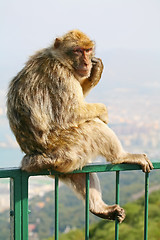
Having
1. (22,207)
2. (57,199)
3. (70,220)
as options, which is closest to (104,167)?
(57,199)

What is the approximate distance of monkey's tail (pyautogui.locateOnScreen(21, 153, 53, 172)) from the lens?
10.4ft

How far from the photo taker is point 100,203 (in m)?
3.75

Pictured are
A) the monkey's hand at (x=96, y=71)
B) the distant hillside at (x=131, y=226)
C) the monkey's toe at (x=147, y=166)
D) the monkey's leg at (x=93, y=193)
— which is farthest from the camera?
the distant hillside at (x=131, y=226)

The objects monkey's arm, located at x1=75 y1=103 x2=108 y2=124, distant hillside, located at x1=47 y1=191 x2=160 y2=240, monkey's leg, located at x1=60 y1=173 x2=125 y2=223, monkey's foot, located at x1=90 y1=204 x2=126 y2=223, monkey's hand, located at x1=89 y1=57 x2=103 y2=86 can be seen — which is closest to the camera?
monkey's foot, located at x1=90 y1=204 x2=126 y2=223

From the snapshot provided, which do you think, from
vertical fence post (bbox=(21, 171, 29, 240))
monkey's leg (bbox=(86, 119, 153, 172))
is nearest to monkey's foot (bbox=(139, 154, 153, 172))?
monkey's leg (bbox=(86, 119, 153, 172))

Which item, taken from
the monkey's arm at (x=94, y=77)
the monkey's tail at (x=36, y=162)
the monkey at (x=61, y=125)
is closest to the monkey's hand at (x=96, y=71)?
the monkey's arm at (x=94, y=77)

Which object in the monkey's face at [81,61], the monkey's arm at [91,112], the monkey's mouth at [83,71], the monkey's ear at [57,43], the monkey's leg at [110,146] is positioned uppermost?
the monkey's ear at [57,43]

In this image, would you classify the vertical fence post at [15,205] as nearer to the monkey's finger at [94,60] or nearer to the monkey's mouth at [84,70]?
the monkey's mouth at [84,70]

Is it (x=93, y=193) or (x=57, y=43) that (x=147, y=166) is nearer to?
(x=93, y=193)

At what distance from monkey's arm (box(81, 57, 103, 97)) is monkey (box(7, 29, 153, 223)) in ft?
1.02

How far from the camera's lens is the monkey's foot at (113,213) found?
353 cm

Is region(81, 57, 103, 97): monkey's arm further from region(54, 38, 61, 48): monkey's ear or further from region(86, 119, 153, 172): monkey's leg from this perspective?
region(86, 119, 153, 172): monkey's leg

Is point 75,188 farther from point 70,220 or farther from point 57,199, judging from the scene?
point 70,220

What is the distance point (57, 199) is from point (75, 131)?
0.87 meters
